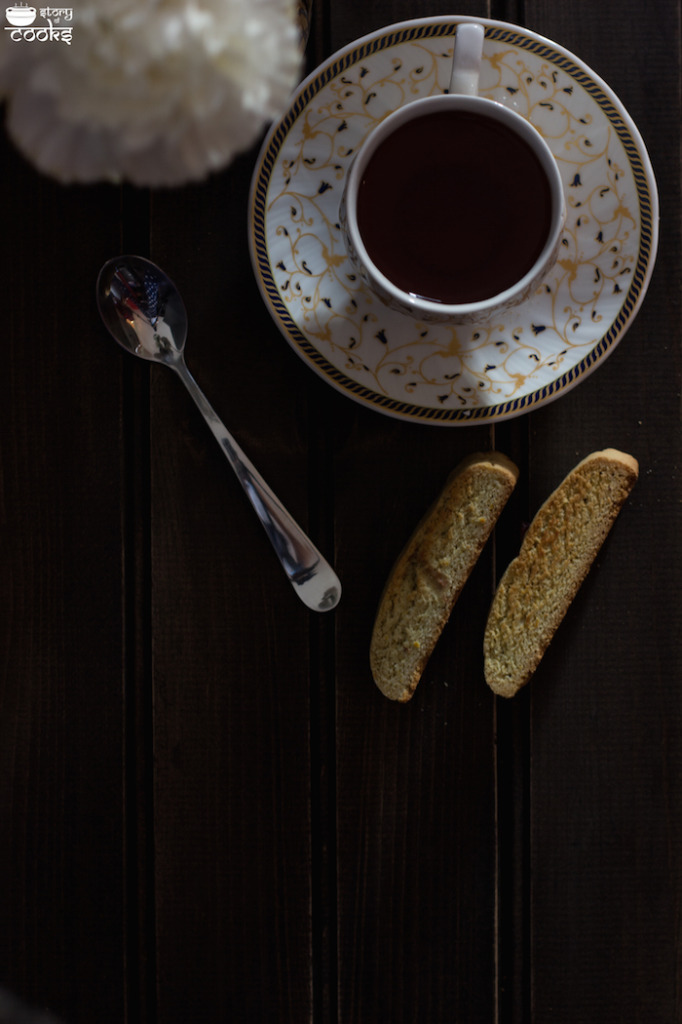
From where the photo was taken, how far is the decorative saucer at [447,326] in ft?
2.02

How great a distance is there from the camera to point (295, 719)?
2.34 feet

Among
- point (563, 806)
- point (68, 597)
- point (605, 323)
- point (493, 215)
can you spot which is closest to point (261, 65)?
point (493, 215)

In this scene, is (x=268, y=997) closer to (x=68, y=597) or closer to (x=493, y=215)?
(x=68, y=597)

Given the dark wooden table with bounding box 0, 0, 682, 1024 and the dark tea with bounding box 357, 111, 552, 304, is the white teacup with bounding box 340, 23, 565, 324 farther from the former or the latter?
the dark wooden table with bounding box 0, 0, 682, 1024

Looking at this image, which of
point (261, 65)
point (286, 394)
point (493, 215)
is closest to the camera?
point (261, 65)

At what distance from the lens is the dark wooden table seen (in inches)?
27.8

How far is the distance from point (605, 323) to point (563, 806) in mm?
418

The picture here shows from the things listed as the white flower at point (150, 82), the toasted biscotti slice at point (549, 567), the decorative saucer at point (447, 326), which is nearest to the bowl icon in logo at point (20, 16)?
the white flower at point (150, 82)

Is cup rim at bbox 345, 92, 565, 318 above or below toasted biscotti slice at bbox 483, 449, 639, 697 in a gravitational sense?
above

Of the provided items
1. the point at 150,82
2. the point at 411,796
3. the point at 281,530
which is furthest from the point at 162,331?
the point at 411,796

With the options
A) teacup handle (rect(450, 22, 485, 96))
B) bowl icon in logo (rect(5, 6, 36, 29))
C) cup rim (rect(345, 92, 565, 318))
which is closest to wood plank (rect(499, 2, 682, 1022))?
cup rim (rect(345, 92, 565, 318))

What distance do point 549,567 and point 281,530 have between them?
0.77 ft

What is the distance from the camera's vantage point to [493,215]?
0.60 m

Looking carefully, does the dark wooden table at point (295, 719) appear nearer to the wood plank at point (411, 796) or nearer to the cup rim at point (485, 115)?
the wood plank at point (411, 796)
